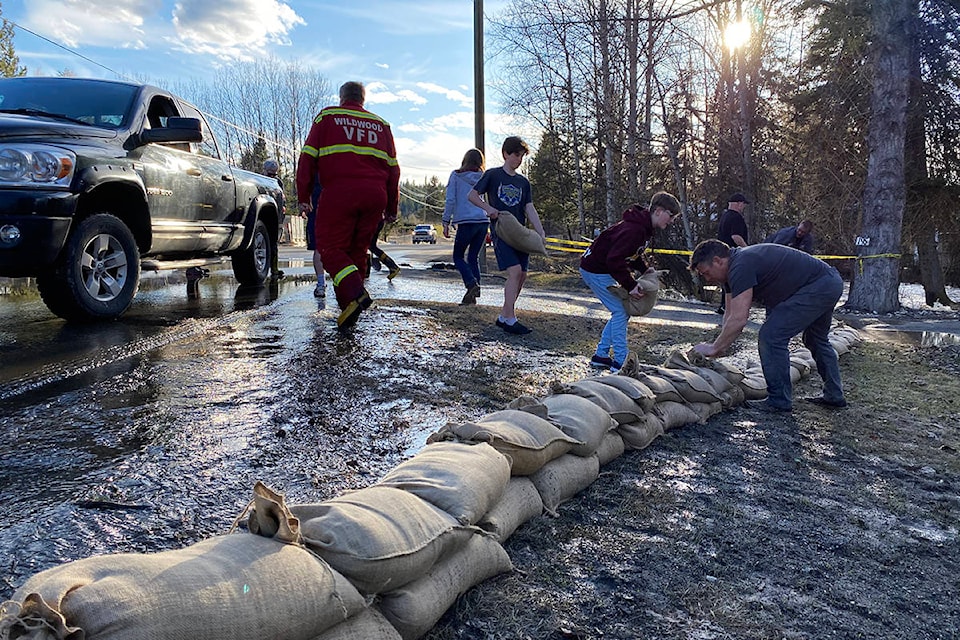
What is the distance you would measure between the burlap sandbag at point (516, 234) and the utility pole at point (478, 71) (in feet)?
32.3

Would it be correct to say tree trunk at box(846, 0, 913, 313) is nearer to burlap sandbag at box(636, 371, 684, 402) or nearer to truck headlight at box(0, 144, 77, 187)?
burlap sandbag at box(636, 371, 684, 402)

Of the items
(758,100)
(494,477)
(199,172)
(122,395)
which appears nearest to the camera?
(494,477)

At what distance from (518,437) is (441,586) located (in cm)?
74

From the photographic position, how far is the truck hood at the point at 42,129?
424 centimetres

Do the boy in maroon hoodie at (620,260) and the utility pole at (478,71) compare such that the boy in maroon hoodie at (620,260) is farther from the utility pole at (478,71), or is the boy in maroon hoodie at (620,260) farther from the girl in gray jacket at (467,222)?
the utility pole at (478,71)

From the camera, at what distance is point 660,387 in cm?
356

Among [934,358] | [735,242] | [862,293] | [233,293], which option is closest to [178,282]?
[233,293]

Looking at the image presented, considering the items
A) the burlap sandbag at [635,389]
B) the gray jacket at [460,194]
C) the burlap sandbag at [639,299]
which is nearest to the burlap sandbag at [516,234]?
the burlap sandbag at [639,299]

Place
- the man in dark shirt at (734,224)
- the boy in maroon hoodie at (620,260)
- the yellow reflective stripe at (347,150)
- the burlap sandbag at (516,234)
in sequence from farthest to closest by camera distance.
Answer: the man in dark shirt at (734,224), the burlap sandbag at (516,234), the yellow reflective stripe at (347,150), the boy in maroon hoodie at (620,260)

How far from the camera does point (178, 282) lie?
30.5ft

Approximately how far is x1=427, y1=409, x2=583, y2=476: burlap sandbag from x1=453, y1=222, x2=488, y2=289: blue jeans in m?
4.74

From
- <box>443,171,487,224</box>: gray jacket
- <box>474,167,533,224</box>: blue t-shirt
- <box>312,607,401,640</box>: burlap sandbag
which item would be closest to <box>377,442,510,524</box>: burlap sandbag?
<box>312,607,401,640</box>: burlap sandbag

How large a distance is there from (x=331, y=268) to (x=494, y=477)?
328 centimetres

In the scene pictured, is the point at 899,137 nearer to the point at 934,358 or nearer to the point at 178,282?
the point at 934,358
